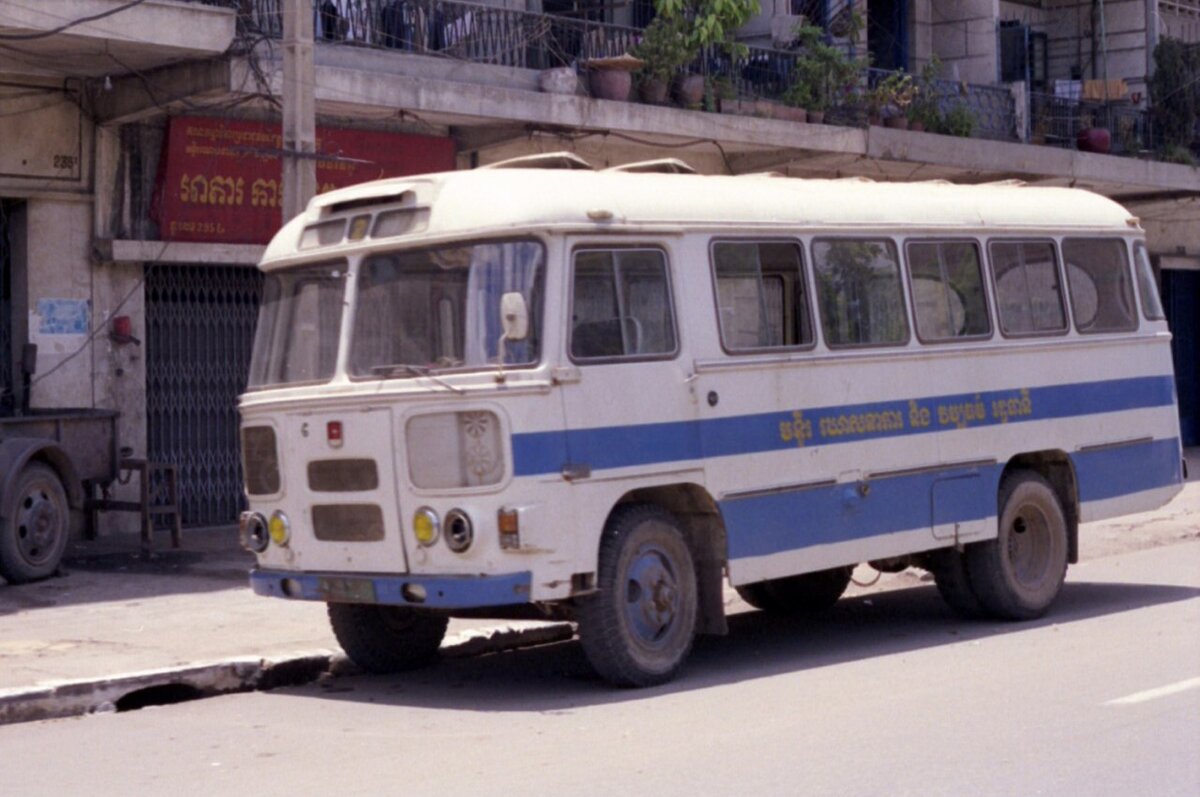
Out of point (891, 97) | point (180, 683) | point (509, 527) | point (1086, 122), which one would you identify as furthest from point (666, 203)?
point (1086, 122)

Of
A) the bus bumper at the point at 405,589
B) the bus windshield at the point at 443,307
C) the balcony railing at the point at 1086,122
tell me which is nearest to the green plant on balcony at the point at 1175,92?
the balcony railing at the point at 1086,122

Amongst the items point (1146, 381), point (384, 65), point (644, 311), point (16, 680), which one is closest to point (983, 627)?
point (1146, 381)

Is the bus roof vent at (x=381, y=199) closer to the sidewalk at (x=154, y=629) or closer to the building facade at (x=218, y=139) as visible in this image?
the sidewalk at (x=154, y=629)

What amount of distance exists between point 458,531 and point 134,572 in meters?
5.84

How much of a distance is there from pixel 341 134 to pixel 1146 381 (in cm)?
821

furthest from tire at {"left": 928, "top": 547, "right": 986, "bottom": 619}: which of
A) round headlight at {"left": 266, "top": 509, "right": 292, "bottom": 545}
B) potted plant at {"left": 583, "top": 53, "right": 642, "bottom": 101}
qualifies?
potted plant at {"left": 583, "top": 53, "right": 642, "bottom": 101}

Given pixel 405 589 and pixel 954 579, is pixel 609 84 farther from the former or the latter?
pixel 405 589

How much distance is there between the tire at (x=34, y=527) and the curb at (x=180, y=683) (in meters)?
3.53

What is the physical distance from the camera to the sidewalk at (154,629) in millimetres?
9320

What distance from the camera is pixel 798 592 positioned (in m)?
12.0

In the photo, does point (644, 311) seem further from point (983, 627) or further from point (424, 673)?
point (983, 627)

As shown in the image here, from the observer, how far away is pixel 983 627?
1112 centimetres

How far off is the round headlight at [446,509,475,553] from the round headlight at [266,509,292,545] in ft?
3.98

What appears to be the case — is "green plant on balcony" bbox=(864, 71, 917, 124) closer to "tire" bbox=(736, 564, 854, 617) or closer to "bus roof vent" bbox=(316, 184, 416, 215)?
"tire" bbox=(736, 564, 854, 617)
